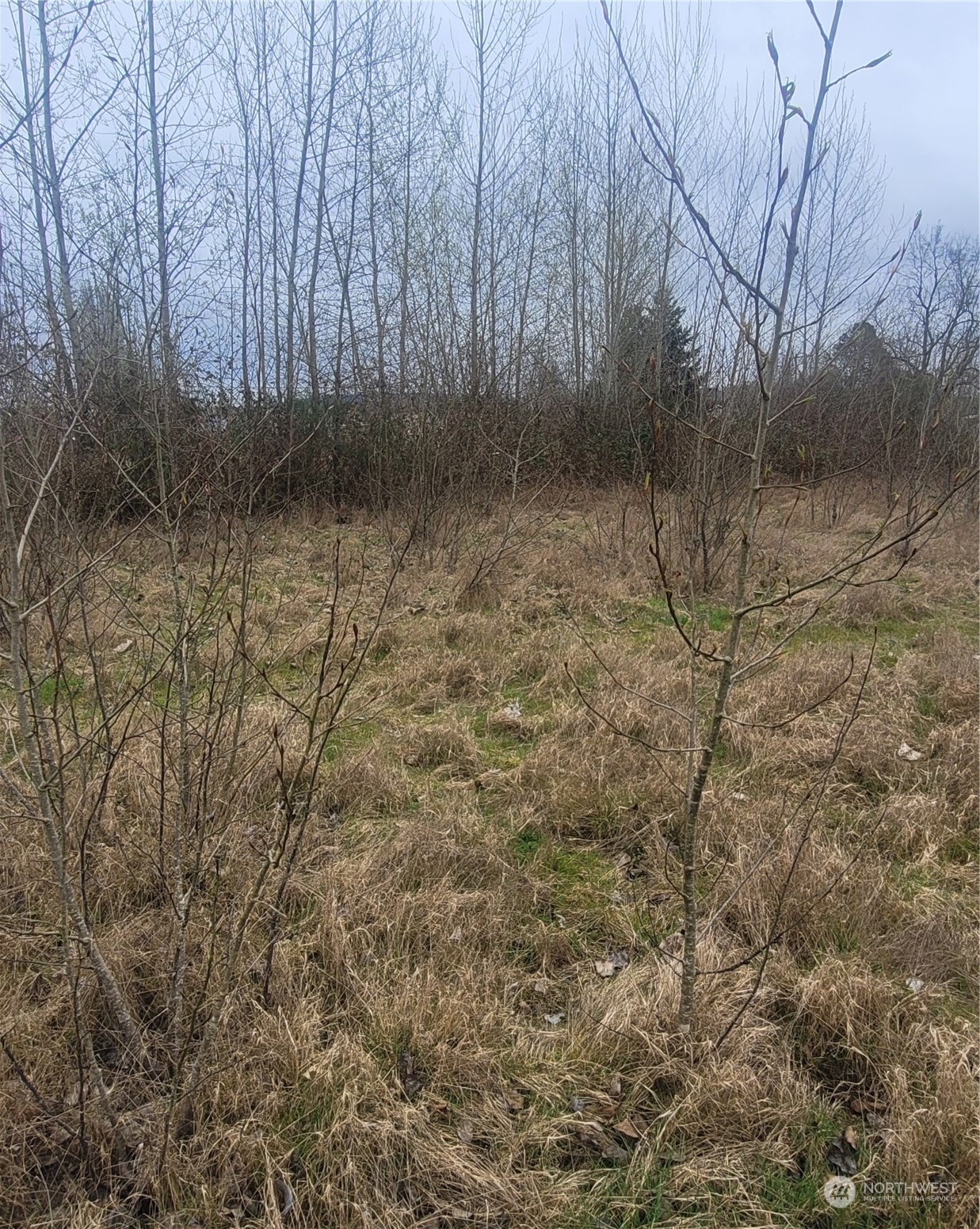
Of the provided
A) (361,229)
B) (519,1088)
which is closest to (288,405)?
(361,229)

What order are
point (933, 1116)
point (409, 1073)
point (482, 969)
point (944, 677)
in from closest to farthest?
point (933, 1116), point (409, 1073), point (482, 969), point (944, 677)

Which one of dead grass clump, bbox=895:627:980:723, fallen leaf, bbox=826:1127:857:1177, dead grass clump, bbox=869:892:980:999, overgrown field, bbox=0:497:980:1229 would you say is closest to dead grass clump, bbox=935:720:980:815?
overgrown field, bbox=0:497:980:1229

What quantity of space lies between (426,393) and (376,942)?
5.64 m

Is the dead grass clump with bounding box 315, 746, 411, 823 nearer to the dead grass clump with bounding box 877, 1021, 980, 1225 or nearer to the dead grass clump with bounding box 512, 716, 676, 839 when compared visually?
the dead grass clump with bounding box 512, 716, 676, 839

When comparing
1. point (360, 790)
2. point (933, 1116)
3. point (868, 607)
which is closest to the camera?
point (933, 1116)

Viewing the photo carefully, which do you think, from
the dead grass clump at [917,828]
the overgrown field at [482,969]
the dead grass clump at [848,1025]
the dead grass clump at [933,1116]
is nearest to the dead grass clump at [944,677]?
the overgrown field at [482,969]

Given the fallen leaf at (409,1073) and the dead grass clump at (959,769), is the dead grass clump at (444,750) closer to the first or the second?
the fallen leaf at (409,1073)

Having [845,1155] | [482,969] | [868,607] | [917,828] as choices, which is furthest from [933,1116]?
[868,607]

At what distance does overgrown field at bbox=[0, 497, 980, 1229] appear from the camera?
138 cm

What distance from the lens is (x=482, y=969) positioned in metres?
1.92

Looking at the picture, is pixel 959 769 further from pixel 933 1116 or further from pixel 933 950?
pixel 933 1116

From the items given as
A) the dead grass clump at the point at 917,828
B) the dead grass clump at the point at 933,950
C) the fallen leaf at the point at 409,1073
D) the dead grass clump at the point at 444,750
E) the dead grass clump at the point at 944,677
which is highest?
the dead grass clump at the point at 944,677

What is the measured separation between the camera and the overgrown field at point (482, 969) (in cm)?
138

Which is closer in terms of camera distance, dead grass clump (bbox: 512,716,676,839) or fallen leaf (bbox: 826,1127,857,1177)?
fallen leaf (bbox: 826,1127,857,1177)
